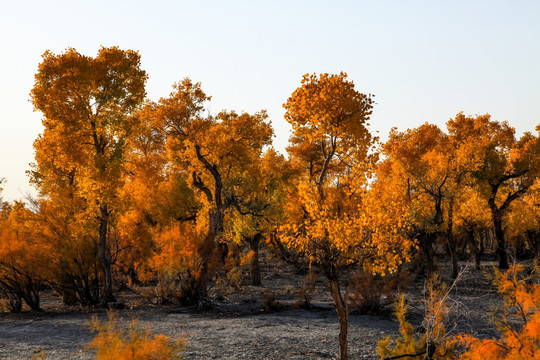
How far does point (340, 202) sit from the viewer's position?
28.6ft

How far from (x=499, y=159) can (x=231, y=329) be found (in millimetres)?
25286

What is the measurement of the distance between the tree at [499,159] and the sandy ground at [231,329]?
46.8 ft

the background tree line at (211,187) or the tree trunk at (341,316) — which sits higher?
the background tree line at (211,187)

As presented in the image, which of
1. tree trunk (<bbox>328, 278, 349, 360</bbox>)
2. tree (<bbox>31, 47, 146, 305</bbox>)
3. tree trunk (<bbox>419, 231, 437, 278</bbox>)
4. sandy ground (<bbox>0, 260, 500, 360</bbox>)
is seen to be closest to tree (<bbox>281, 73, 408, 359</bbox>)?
tree trunk (<bbox>328, 278, 349, 360</bbox>)

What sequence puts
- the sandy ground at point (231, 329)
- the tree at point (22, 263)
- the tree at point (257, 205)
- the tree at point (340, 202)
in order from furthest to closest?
the tree at point (257, 205), the tree at point (22, 263), the sandy ground at point (231, 329), the tree at point (340, 202)


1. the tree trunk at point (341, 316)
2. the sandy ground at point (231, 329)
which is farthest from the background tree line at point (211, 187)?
the sandy ground at point (231, 329)

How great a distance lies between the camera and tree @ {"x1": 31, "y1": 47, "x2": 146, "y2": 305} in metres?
18.2

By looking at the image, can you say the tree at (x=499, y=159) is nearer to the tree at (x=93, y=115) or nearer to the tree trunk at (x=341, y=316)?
the tree at (x=93, y=115)

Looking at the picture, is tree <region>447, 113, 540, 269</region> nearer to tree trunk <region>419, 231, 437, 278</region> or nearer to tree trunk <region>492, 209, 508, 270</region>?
tree trunk <region>492, 209, 508, 270</region>

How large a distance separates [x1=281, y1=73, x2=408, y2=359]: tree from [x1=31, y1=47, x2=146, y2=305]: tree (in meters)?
11.7

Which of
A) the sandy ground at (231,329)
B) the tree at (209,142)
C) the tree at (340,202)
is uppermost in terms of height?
the tree at (209,142)

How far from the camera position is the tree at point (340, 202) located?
27.1 feet

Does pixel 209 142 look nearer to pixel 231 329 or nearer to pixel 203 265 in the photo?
pixel 203 265

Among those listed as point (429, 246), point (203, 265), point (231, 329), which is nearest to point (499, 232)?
point (429, 246)
